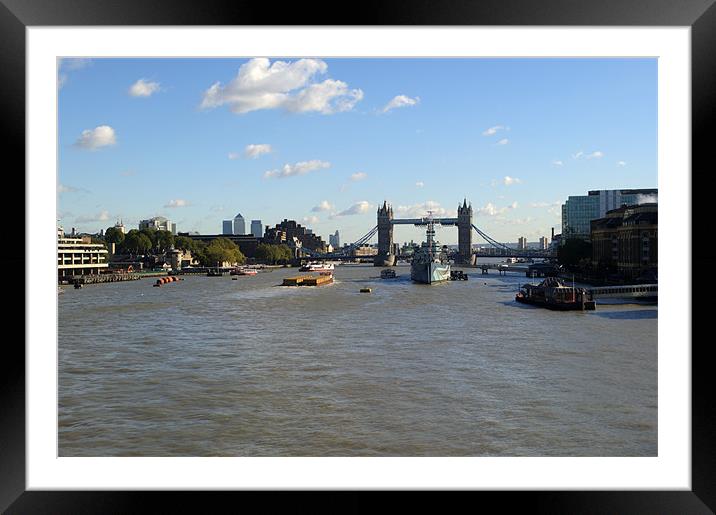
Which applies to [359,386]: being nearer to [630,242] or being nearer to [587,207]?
[630,242]

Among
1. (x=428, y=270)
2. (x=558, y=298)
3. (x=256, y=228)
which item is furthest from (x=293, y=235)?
(x=558, y=298)

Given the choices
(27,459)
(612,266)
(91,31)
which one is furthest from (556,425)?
(612,266)

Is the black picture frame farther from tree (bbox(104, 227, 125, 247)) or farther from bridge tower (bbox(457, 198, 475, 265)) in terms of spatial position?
bridge tower (bbox(457, 198, 475, 265))

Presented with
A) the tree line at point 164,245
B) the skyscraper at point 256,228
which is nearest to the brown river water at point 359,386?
the tree line at point 164,245

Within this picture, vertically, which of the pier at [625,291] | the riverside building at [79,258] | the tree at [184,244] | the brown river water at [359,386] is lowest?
the brown river water at [359,386]

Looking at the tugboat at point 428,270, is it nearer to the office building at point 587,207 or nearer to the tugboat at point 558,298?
the tugboat at point 558,298

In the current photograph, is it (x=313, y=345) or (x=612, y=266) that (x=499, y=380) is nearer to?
(x=313, y=345)
